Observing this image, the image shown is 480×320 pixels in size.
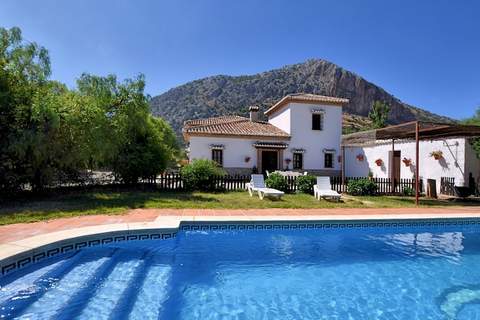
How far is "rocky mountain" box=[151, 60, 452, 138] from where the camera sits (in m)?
76.9

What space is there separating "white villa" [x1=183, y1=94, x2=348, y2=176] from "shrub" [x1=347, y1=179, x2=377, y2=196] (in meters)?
8.47

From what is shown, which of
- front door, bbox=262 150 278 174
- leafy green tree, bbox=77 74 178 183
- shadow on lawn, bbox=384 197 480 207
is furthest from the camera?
front door, bbox=262 150 278 174

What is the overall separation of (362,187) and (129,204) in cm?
1079

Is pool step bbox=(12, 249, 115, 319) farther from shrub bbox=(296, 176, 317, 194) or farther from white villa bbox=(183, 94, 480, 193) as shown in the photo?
white villa bbox=(183, 94, 480, 193)

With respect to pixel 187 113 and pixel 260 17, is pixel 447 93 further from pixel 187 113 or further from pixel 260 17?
pixel 187 113

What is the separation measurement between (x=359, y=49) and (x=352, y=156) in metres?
11.7

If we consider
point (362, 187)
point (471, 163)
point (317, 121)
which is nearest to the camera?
point (362, 187)

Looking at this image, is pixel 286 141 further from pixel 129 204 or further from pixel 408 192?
pixel 129 204

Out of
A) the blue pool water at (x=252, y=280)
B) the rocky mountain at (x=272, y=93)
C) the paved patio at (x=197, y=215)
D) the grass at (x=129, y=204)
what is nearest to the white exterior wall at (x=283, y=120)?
the grass at (x=129, y=204)

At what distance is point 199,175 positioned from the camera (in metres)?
13.8

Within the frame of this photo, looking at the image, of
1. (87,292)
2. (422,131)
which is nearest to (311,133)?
(422,131)

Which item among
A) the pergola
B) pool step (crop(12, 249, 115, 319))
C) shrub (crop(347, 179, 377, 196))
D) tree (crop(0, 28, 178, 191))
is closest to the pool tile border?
pool step (crop(12, 249, 115, 319))

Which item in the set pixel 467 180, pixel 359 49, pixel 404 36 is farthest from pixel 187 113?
pixel 467 180

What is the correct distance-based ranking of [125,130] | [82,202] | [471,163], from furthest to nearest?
[471,163], [125,130], [82,202]
